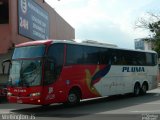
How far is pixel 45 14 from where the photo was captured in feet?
120

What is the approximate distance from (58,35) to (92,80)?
2342cm

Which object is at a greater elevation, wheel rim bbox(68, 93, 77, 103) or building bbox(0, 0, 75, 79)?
building bbox(0, 0, 75, 79)

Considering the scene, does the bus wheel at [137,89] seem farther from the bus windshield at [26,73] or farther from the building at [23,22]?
the bus windshield at [26,73]

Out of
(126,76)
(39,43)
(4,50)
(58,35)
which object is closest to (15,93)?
(39,43)

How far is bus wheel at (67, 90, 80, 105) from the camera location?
60.1 feet

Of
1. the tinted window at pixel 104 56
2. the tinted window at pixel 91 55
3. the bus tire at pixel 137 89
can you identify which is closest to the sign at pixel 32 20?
the bus tire at pixel 137 89

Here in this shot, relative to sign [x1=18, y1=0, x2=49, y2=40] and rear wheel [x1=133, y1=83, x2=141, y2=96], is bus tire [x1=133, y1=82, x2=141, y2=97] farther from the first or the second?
sign [x1=18, y1=0, x2=49, y2=40]

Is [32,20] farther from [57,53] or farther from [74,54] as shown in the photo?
[57,53]

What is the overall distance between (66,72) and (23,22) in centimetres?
1308

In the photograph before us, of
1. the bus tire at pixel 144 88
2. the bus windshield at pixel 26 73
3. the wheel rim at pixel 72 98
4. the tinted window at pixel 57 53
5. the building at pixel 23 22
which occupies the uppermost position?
the building at pixel 23 22

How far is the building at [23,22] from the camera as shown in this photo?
28.1 m

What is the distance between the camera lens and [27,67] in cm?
1691

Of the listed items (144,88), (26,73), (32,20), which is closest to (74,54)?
(26,73)

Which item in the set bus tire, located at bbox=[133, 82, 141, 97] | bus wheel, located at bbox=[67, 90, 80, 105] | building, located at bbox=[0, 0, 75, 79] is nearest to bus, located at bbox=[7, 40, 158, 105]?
bus wheel, located at bbox=[67, 90, 80, 105]
